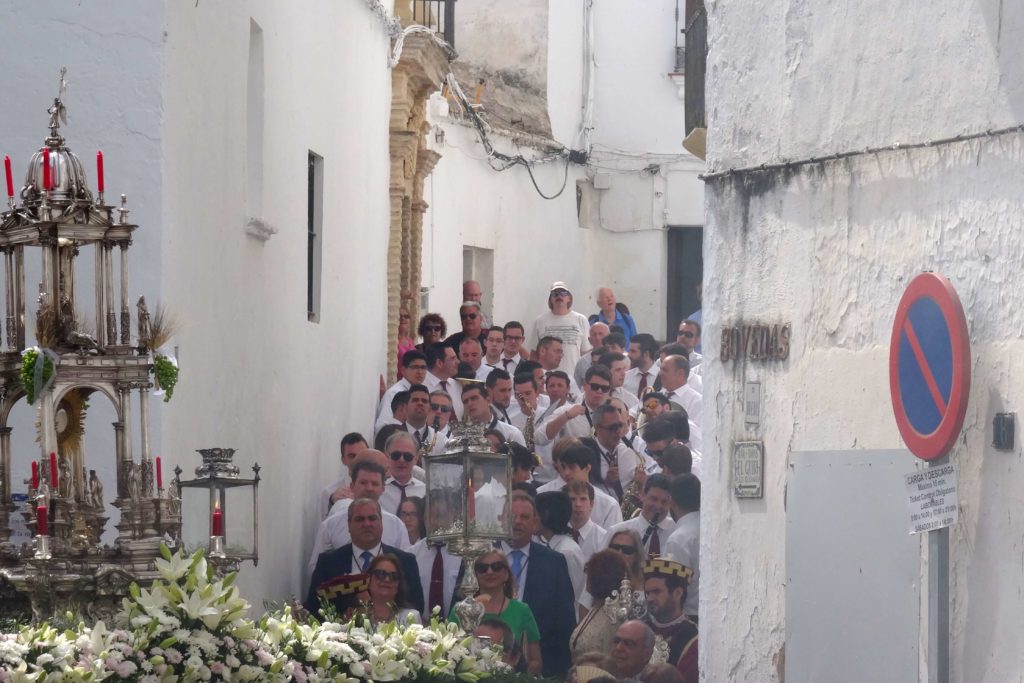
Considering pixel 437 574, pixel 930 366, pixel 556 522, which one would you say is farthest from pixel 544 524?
pixel 930 366

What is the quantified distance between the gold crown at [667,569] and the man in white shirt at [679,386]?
141 inches

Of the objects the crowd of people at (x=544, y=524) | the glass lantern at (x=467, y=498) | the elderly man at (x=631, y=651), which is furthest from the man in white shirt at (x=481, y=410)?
the glass lantern at (x=467, y=498)

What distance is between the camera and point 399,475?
11.4 metres

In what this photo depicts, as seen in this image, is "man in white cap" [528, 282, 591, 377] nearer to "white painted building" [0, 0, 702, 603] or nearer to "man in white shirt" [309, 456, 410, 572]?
"white painted building" [0, 0, 702, 603]

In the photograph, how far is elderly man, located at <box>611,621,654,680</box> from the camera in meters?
9.48

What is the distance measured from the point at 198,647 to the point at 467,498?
233cm

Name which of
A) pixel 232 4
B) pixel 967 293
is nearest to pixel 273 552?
pixel 232 4

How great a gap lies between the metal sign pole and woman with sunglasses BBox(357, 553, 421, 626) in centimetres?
362

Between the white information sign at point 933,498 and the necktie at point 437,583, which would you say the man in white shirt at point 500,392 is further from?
the white information sign at point 933,498

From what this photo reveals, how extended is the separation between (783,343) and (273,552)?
3356 millimetres

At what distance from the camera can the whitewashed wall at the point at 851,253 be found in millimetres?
7773

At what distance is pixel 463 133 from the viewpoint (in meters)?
20.3

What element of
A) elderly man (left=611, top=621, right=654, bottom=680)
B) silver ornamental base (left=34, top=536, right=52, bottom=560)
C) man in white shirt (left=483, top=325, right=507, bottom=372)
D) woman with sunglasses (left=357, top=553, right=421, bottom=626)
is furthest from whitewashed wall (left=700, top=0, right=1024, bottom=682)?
man in white shirt (left=483, top=325, right=507, bottom=372)

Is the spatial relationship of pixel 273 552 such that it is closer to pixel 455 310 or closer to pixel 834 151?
pixel 834 151
